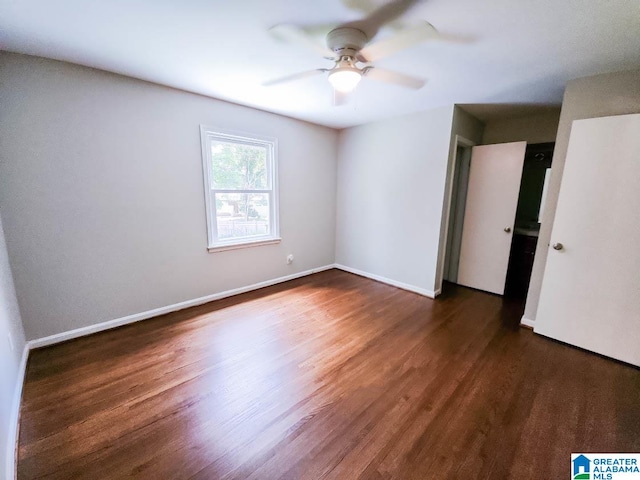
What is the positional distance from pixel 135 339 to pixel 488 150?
4.70 metres

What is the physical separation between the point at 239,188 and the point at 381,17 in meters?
2.39

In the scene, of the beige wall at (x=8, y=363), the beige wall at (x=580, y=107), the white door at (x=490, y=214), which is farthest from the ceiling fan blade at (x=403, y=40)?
the beige wall at (x=8, y=363)

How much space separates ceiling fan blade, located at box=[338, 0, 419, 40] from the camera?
1.37 metres

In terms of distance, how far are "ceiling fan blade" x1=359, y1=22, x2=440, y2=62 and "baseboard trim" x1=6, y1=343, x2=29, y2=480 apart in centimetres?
286

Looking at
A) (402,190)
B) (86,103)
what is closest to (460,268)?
(402,190)

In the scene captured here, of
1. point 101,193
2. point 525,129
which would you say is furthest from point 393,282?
point 101,193

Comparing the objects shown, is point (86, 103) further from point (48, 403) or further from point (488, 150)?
point (488, 150)

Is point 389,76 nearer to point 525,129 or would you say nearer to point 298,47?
point 298,47

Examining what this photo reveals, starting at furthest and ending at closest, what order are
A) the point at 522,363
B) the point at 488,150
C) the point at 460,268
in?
the point at 460,268 → the point at 488,150 → the point at 522,363

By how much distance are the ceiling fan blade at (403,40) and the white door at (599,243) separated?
1.90m

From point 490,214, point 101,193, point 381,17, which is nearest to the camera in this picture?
point 381,17

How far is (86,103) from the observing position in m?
2.17

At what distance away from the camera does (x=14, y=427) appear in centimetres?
141

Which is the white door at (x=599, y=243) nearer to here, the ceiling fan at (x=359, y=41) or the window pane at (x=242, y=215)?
the ceiling fan at (x=359, y=41)
